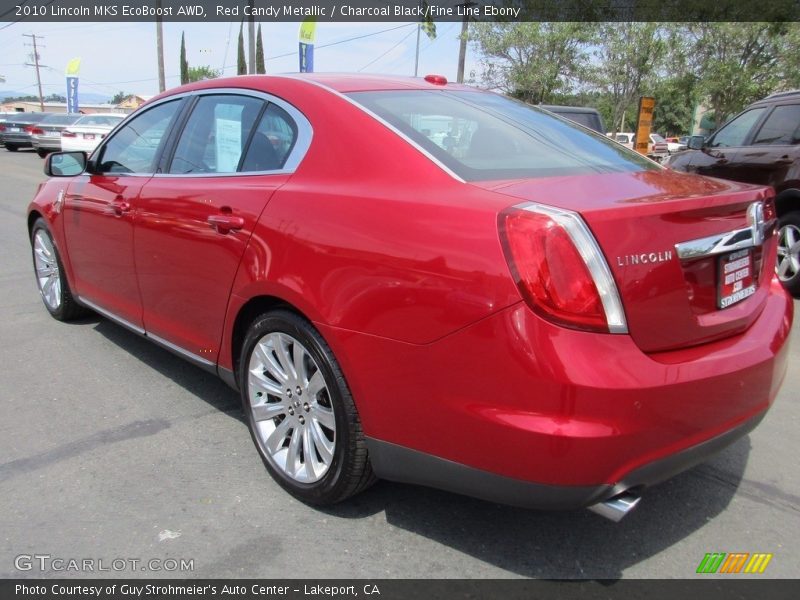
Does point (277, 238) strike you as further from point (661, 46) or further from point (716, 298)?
point (661, 46)

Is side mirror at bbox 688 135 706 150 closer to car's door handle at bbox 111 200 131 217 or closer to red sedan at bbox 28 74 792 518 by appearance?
red sedan at bbox 28 74 792 518

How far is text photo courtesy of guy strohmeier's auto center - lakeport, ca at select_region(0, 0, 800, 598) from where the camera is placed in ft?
6.54

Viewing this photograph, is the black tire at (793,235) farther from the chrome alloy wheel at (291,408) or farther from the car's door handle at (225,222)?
the car's door handle at (225,222)

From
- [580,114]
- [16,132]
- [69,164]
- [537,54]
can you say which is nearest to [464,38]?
[537,54]

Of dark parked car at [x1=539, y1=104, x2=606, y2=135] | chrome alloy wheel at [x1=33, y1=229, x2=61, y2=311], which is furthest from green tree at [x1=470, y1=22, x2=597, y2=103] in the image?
chrome alloy wheel at [x1=33, y1=229, x2=61, y2=311]

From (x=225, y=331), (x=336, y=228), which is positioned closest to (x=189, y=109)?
(x=225, y=331)

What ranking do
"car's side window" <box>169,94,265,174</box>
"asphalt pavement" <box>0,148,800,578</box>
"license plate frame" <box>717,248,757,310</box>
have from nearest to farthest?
1. "license plate frame" <box>717,248,757,310</box>
2. "asphalt pavement" <box>0,148,800,578</box>
3. "car's side window" <box>169,94,265,174</box>

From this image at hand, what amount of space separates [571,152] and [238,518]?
2.05 meters

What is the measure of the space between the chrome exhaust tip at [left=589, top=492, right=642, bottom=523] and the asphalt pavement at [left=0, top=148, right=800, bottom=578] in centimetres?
40

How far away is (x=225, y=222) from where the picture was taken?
9.50 ft

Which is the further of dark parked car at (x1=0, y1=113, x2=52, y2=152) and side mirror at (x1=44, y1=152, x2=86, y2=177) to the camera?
dark parked car at (x1=0, y1=113, x2=52, y2=152)

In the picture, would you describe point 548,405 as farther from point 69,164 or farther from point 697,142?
point 697,142

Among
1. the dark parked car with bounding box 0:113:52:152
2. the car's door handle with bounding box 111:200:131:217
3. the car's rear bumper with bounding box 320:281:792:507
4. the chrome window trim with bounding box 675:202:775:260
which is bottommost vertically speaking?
the dark parked car with bounding box 0:113:52:152

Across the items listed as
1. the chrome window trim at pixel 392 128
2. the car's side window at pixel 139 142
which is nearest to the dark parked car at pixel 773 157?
the chrome window trim at pixel 392 128
